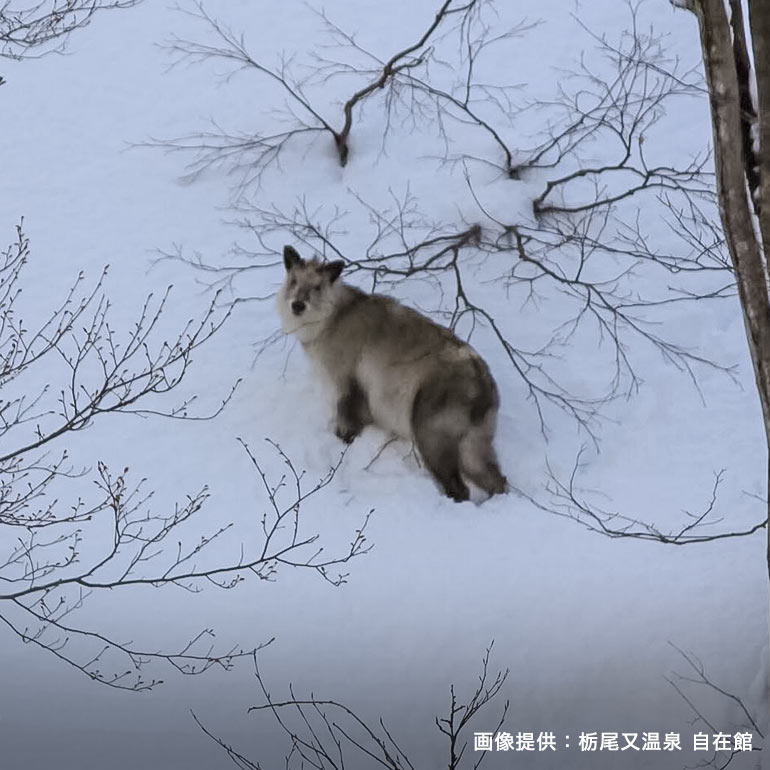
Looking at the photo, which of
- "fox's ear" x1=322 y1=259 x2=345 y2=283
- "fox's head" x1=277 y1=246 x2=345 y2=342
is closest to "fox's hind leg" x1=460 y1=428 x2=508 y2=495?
"fox's head" x1=277 y1=246 x2=345 y2=342

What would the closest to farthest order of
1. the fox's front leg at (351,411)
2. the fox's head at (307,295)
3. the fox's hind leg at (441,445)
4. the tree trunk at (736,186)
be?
the tree trunk at (736,186) < the fox's hind leg at (441,445) < the fox's front leg at (351,411) < the fox's head at (307,295)

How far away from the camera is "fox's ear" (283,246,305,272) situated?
1001 cm

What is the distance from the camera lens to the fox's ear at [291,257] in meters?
10.0

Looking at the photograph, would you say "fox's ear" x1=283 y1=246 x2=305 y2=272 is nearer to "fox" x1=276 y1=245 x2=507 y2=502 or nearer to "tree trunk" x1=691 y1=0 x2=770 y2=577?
"fox" x1=276 y1=245 x2=507 y2=502

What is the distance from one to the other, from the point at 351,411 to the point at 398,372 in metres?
0.49

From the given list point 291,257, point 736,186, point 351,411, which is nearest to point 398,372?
point 351,411

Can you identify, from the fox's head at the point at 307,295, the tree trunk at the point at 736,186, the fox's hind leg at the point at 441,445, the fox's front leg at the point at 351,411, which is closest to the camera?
the tree trunk at the point at 736,186

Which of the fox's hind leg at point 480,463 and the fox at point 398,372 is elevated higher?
the fox at point 398,372

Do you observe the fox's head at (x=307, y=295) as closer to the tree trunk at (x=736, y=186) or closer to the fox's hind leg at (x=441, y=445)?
the fox's hind leg at (x=441, y=445)

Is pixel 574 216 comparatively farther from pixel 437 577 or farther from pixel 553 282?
pixel 437 577

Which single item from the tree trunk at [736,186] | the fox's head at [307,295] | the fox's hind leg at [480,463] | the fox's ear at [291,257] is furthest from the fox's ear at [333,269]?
the tree trunk at [736,186]

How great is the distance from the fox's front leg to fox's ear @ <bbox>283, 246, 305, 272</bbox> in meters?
1.02

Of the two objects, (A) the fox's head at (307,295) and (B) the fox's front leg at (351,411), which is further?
(A) the fox's head at (307,295)

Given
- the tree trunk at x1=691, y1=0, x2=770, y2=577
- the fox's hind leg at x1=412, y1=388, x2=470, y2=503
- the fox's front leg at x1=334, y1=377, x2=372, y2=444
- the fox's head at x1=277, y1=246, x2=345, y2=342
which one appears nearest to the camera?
the tree trunk at x1=691, y1=0, x2=770, y2=577
